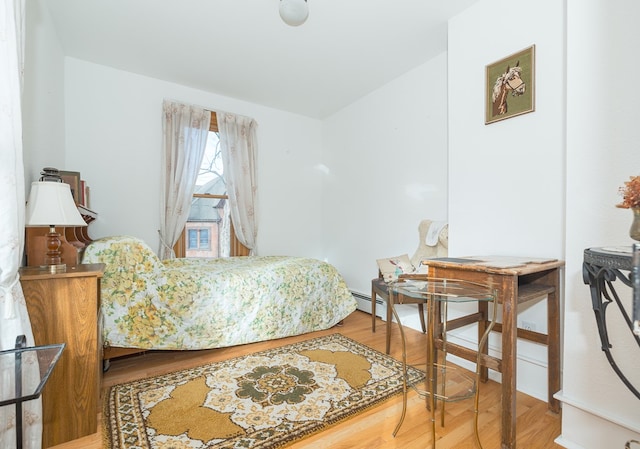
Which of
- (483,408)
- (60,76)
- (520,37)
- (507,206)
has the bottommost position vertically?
(483,408)

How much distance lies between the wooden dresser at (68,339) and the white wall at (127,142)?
1892 millimetres

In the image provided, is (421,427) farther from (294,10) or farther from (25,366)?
(294,10)

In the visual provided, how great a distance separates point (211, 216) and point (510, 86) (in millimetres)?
3358

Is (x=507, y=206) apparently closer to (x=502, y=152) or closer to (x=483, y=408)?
(x=502, y=152)

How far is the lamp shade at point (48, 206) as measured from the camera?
1481mm

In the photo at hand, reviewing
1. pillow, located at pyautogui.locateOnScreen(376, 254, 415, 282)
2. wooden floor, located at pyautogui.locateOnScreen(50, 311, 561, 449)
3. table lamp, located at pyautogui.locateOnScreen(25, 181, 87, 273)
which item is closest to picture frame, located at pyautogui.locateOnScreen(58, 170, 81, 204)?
table lamp, located at pyautogui.locateOnScreen(25, 181, 87, 273)

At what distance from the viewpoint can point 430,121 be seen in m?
2.98

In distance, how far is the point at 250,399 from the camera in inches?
70.1

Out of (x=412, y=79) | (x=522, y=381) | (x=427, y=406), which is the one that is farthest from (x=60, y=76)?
(x=522, y=381)

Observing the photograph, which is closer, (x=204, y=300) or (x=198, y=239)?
(x=204, y=300)

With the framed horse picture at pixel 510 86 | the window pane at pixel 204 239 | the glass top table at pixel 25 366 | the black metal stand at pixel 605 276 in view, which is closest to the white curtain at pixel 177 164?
the window pane at pixel 204 239

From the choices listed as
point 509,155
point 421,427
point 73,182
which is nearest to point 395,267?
point 509,155

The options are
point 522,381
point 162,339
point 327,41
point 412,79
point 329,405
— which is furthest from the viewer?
point 412,79

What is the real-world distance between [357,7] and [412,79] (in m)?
1.12
